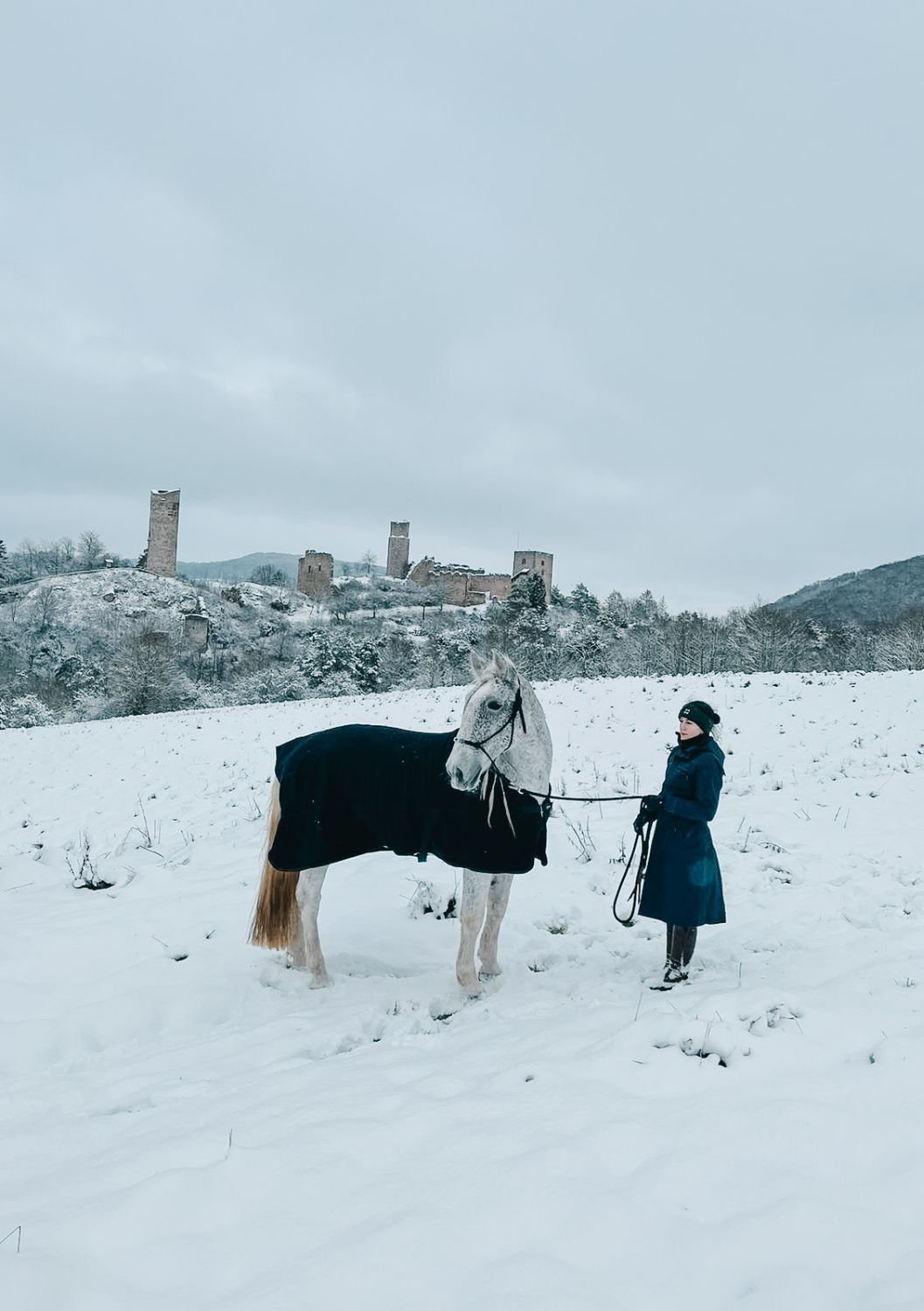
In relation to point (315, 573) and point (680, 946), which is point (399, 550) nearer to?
point (315, 573)

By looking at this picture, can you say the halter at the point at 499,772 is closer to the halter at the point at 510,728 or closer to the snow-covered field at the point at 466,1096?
the halter at the point at 510,728

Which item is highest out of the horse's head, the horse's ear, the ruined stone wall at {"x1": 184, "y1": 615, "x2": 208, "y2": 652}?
the ruined stone wall at {"x1": 184, "y1": 615, "x2": 208, "y2": 652}

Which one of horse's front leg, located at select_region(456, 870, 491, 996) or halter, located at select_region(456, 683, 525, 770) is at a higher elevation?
halter, located at select_region(456, 683, 525, 770)

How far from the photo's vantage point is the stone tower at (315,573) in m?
83.4

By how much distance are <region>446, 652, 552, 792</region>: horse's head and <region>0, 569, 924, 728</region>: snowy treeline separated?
27.9 metres

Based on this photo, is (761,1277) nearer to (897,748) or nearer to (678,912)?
(678,912)

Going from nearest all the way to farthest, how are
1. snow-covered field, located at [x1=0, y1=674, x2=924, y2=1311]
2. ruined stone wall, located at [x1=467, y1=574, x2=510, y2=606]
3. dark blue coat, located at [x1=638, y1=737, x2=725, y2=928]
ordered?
snow-covered field, located at [x1=0, y1=674, x2=924, y2=1311]
dark blue coat, located at [x1=638, y1=737, x2=725, y2=928]
ruined stone wall, located at [x1=467, y1=574, x2=510, y2=606]

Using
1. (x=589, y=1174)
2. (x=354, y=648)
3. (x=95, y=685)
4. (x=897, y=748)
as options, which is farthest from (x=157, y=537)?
(x=589, y=1174)

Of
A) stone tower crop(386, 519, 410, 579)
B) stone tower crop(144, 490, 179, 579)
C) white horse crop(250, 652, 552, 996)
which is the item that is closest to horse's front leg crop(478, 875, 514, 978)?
white horse crop(250, 652, 552, 996)

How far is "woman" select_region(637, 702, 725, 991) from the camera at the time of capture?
4398 mm

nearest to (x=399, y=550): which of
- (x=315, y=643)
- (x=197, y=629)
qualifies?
(x=197, y=629)

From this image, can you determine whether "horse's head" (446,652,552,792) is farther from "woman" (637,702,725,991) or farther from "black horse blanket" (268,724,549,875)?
"woman" (637,702,725,991)

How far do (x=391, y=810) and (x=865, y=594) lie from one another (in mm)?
90719

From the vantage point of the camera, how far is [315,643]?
45.9 metres
